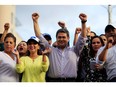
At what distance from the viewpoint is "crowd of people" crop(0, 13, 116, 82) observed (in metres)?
4.60

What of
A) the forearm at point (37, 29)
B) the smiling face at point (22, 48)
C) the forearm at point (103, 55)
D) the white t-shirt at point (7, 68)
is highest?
the forearm at point (37, 29)

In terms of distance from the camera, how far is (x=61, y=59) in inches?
190

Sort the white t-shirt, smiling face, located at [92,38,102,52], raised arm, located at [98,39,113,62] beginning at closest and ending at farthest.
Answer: raised arm, located at [98,39,113,62], the white t-shirt, smiling face, located at [92,38,102,52]

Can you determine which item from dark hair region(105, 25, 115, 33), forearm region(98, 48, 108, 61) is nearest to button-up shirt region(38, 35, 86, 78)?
forearm region(98, 48, 108, 61)

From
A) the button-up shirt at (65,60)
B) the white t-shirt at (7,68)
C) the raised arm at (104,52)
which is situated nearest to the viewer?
the raised arm at (104,52)

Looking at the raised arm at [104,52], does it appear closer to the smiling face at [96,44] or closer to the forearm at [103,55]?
the forearm at [103,55]

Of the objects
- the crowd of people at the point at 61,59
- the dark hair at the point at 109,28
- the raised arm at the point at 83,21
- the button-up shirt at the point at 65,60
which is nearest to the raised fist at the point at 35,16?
the crowd of people at the point at 61,59

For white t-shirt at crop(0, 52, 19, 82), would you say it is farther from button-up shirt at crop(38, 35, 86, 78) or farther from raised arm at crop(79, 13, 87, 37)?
raised arm at crop(79, 13, 87, 37)

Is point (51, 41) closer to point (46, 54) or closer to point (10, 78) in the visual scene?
point (46, 54)

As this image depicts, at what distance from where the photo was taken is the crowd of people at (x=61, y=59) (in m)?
4.60

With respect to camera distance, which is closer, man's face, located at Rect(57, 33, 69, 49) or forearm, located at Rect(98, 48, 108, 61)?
forearm, located at Rect(98, 48, 108, 61)

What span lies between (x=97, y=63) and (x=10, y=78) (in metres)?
1.21
